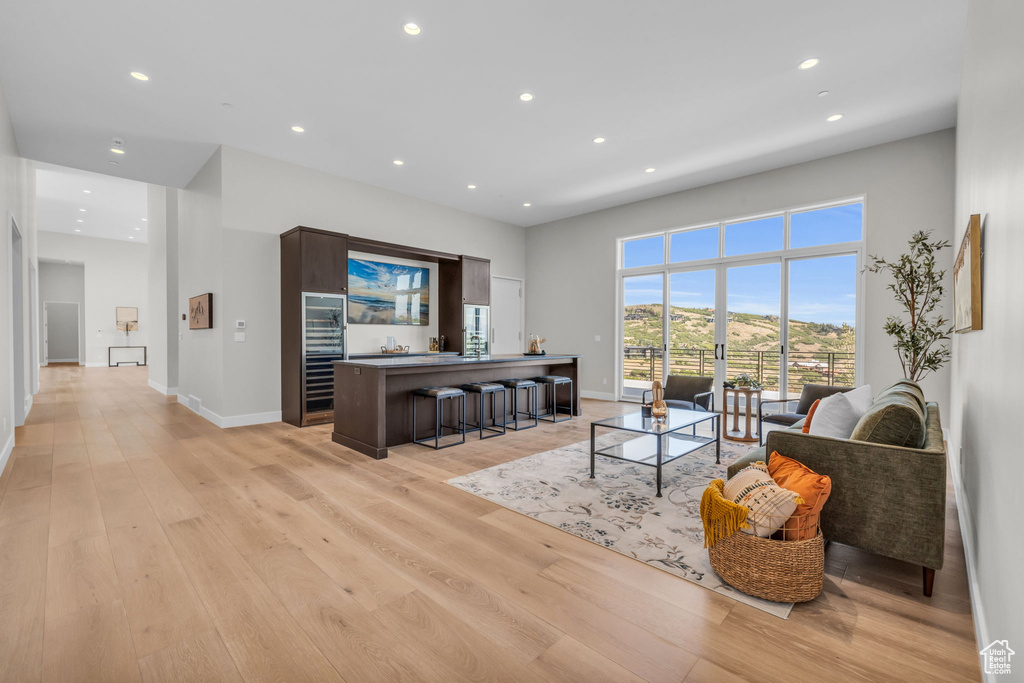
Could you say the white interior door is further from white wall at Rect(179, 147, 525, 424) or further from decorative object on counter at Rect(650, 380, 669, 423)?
decorative object on counter at Rect(650, 380, 669, 423)

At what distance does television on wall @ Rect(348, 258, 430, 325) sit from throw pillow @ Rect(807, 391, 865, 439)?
6269mm

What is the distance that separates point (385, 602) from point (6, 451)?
14.2ft

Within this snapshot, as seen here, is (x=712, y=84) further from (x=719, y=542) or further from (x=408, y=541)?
(x=408, y=541)

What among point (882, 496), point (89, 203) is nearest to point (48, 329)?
point (89, 203)

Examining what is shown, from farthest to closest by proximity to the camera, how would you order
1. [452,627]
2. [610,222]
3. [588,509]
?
[610,222]
[588,509]
[452,627]

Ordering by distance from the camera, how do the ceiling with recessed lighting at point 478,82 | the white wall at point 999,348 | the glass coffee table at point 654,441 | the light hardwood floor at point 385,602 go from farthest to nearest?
the glass coffee table at point 654,441 < the ceiling with recessed lighting at point 478,82 < the light hardwood floor at point 385,602 < the white wall at point 999,348

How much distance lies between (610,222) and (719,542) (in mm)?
6689

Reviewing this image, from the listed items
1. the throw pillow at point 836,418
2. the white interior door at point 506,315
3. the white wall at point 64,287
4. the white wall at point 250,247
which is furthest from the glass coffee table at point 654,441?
the white wall at point 64,287

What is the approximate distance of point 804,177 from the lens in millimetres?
5930

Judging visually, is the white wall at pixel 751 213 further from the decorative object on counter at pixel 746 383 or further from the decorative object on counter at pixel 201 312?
the decorative object on counter at pixel 201 312

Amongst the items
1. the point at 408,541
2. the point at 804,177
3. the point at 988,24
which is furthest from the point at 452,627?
the point at 804,177

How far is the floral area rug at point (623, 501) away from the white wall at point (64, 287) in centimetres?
1648

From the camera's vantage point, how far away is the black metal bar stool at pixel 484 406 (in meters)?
5.19

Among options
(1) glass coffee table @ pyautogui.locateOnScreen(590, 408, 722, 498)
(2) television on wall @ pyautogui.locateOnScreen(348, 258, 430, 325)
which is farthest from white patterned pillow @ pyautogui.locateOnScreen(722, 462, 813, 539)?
(2) television on wall @ pyautogui.locateOnScreen(348, 258, 430, 325)
